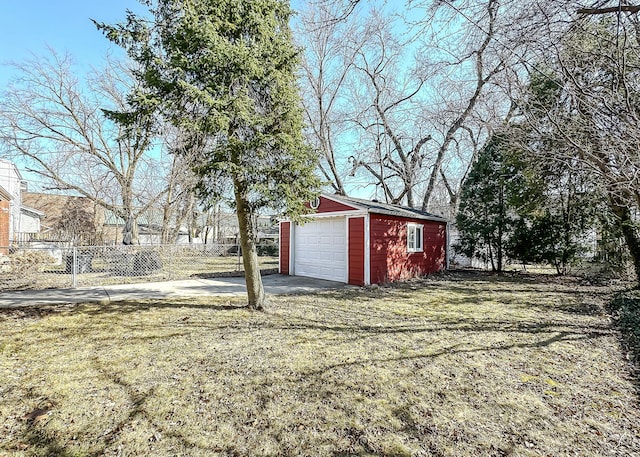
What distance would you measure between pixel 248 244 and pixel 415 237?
732 centimetres


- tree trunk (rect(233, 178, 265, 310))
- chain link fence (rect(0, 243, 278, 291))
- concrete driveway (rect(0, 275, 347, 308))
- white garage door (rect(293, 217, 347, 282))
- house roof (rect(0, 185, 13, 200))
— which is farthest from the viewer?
house roof (rect(0, 185, 13, 200))

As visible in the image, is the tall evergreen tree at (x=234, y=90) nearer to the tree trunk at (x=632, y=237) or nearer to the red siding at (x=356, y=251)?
the red siding at (x=356, y=251)

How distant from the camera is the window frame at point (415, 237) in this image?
11039 mm

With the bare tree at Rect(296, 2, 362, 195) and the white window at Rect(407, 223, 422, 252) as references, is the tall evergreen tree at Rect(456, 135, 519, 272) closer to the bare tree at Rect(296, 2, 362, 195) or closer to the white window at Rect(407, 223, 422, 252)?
the white window at Rect(407, 223, 422, 252)

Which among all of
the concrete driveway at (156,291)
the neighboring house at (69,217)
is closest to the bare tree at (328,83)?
the concrete driveway at (156,291)

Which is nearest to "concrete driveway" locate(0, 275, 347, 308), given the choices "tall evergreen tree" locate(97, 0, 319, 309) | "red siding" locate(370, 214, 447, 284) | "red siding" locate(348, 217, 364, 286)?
"red siding" locate(348, 217, 364, 286)

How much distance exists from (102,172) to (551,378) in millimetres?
15815

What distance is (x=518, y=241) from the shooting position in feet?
39.4

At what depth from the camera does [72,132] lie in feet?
41.5

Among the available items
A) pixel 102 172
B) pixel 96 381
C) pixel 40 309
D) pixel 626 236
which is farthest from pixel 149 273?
pixel 626 236

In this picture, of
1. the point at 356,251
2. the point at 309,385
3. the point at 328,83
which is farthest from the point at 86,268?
the point at 328,83

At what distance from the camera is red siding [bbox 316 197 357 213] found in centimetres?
962

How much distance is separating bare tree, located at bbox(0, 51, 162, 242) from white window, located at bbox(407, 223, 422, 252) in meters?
10.2

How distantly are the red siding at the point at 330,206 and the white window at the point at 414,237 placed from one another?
2.72 m
